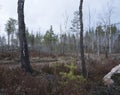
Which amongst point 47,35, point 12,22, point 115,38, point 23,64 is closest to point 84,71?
point 23,64

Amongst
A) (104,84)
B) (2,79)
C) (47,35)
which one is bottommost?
(104,84)

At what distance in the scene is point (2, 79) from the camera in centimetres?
839

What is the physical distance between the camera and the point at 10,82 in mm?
8320

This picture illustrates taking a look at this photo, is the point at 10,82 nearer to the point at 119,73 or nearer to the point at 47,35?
the point at 119,73

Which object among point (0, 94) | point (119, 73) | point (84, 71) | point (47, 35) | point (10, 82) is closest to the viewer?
point (0, 94)

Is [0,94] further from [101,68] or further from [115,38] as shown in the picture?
[115,38]

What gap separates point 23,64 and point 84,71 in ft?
13.0

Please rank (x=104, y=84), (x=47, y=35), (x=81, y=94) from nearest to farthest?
1. (x=81, y=94)
2. (x=104, y=84)
3. (x=47, y=35)

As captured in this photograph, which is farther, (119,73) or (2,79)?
(119,73)

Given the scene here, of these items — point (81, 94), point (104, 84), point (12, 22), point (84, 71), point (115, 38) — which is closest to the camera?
point (81, 94)

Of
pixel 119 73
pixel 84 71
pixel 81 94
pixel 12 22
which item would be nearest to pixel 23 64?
pixel 84 71

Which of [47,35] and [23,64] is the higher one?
[47,35]

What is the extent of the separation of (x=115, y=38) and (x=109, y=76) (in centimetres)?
9517

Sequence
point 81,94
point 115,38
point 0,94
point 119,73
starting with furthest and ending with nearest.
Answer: point 115,38, point 119,73, point 81,94, point 0,94
